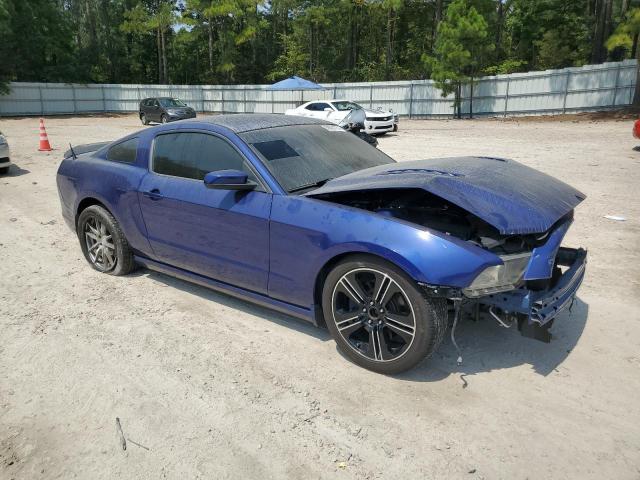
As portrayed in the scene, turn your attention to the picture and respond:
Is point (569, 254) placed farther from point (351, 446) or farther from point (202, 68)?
point (202, 68)

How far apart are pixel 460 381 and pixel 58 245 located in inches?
198

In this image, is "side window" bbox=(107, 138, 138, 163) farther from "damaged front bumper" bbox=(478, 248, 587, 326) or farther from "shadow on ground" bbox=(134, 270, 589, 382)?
"damaged front bumper" bbox=(478, 248, 587, 326)

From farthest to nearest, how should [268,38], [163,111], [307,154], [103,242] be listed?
[268,38] → [163,111] → [103,242] → [307,154]

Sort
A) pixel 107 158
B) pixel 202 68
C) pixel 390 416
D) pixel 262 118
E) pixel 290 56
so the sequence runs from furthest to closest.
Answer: pixel 202 68, pixel 290 56, pixel 107 158, pixel 262 118, pixel 390 416

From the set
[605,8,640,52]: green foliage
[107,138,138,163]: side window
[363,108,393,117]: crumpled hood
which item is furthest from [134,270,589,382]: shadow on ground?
[605,8,640,52]: green foliage

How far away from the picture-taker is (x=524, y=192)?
3.34 meters

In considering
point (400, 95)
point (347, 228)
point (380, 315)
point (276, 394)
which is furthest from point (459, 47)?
point (276, 394)

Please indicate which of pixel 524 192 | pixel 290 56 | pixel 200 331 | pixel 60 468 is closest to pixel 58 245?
pixel 200 331

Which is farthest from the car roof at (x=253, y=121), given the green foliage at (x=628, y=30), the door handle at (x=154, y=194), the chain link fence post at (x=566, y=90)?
the chain link fence post at (x=566, y=90)

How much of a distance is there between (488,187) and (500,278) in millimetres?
644

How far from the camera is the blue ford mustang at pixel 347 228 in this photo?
296cm

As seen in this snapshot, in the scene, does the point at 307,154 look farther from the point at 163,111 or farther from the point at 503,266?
the point at 163,111

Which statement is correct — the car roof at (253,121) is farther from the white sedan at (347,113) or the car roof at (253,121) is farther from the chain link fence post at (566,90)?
the chain link fence post at (566,90)

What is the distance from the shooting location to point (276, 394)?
308 centimetres
